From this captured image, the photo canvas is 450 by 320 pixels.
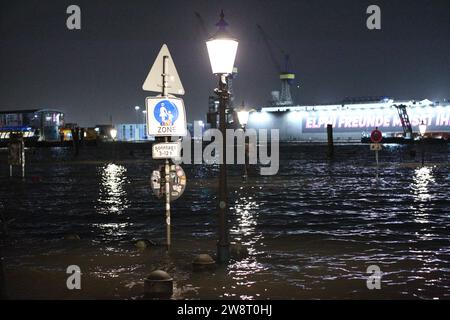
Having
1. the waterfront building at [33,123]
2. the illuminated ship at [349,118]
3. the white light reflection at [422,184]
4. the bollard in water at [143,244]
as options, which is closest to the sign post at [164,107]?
the bollard in water at [143,244]

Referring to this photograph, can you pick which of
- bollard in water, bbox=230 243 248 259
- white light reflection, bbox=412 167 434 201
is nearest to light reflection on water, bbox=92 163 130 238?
bollard in water, bbox=230 243 248 259

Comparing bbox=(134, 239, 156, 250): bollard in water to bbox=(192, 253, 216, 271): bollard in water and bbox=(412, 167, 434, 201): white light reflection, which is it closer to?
bbox=(192, 253, 216, 271): bollard in water

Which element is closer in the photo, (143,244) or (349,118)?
(143,244)

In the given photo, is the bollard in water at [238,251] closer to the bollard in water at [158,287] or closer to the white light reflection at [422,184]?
the bollard in water at [158,287]

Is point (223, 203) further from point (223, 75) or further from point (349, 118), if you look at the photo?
point (349, 118)

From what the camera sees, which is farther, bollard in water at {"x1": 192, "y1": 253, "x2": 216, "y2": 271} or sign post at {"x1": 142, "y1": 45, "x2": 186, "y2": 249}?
sign post at {"x1": 142, "y1": 45, "x2": 186, "y2": 249}

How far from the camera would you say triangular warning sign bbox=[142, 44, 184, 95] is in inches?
357

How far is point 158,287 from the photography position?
23.3 feet

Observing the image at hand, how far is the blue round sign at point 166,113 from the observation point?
9.13 meters

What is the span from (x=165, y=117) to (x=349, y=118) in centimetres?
14258

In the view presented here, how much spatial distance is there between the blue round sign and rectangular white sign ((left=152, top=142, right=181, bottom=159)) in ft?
1.03

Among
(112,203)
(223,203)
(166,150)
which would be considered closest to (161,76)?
(166,150)

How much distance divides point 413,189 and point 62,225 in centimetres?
1127
